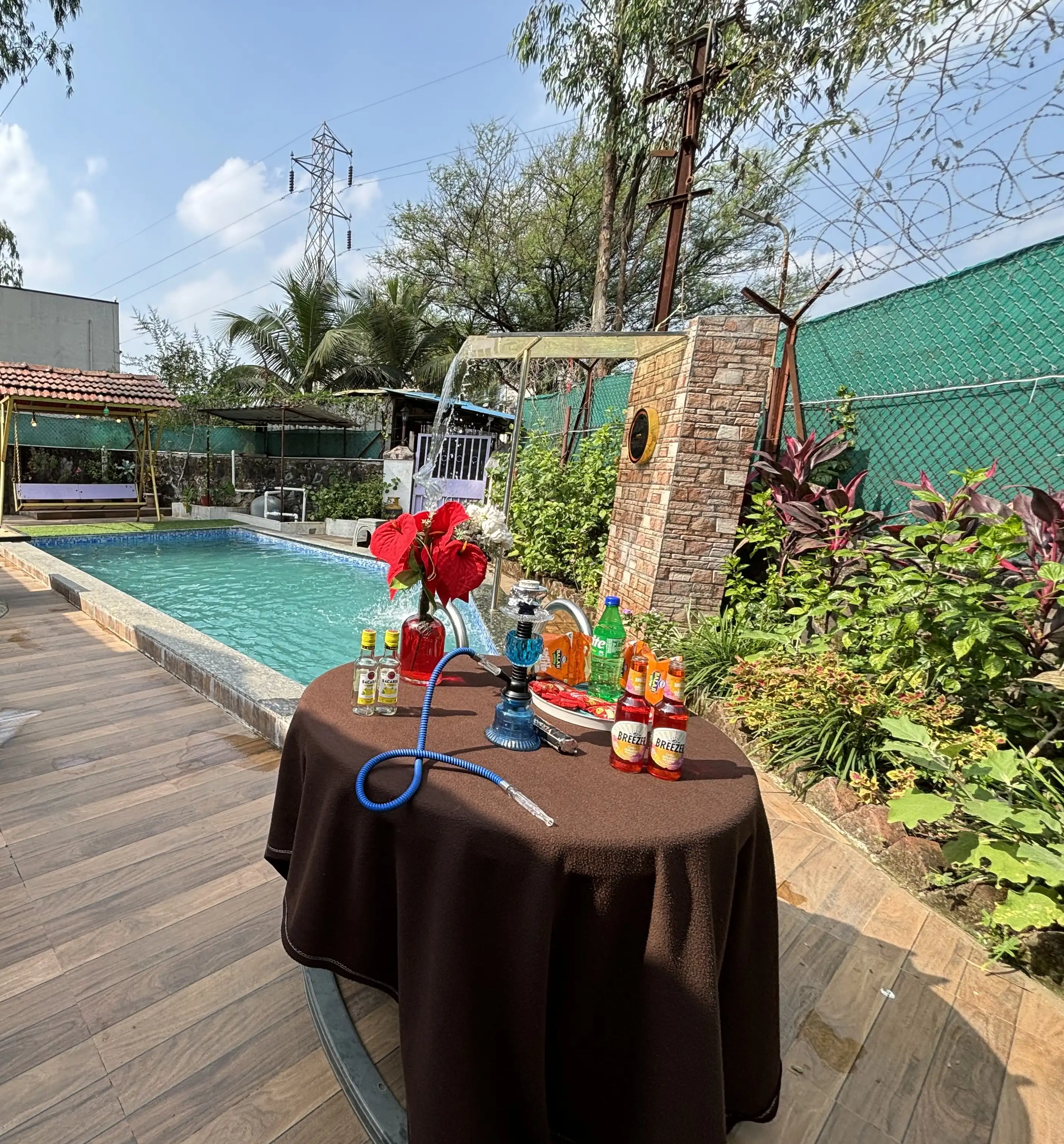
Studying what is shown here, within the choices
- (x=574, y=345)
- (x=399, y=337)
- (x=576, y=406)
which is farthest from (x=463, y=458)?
(x=574, y=345)

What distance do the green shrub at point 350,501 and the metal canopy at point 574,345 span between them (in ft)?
20.7

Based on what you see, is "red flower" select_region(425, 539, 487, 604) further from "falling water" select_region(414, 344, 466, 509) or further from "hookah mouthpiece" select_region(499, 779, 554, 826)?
"falling water" select_region(414, 344, 466, 509)

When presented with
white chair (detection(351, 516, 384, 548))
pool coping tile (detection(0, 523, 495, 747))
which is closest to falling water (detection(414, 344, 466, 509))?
white chair (detection(351, 516, 384, 548))

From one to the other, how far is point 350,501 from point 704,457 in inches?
311

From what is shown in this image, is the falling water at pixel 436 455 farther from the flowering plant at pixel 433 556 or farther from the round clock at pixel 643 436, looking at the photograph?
the flowering plant at pixel 433 556

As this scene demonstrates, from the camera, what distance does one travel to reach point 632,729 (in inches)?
46.2

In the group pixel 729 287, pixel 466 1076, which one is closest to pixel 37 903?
pixel 466 1076

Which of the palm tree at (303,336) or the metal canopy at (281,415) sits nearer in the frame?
the metal canopy at (281,415)

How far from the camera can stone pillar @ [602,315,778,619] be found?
3.76 m

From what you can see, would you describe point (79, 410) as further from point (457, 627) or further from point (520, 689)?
point (520, 689)

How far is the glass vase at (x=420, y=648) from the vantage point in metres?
1.60

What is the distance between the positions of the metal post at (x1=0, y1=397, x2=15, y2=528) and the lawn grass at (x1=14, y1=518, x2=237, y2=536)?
1.79ft

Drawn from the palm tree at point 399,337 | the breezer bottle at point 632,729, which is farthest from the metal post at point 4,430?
the breezer bottle at point 632,729

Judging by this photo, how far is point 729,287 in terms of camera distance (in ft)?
47.1
